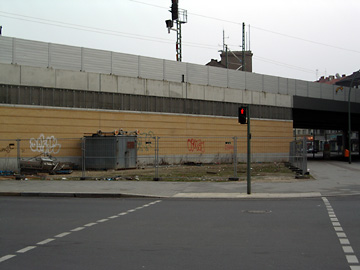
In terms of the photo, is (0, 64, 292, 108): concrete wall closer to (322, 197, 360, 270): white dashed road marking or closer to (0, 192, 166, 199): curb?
(0, 192, 166, 199): curb

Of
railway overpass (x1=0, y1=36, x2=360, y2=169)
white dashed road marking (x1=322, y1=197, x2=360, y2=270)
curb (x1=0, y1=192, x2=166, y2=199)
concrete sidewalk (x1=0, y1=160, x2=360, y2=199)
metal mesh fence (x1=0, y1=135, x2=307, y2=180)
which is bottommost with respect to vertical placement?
curb (x1=0, y1=192, x2=166, y2=199)

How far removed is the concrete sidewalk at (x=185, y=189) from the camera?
15508 mm

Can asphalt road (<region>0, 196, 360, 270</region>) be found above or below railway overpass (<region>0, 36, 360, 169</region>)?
below

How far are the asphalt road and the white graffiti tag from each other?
14999mm

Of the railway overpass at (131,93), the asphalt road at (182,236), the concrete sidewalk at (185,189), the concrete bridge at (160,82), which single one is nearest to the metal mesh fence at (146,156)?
the railway overpass at (131,93)

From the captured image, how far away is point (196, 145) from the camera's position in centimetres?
3450

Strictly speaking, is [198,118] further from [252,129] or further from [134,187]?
[134,187]

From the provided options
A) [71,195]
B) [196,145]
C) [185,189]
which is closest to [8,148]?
[71,195]

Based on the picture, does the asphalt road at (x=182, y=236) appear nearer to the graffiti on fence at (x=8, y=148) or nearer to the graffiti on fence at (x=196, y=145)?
the graffiti on fence at (x=8, y=148)

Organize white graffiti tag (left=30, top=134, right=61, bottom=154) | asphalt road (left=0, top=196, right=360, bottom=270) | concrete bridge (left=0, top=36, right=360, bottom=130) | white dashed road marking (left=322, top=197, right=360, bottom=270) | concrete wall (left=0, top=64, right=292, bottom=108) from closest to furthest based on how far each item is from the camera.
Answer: white dashed road marking (left=322, top=197, right=360, bottom=270) → asphalt road (left=0, top=196, right=360, bottom=270) → concrete wall (left=0, top=64, right=292, bottom=108) → concrete bridge (left=0, top=36, right=360, bottom=130) → white graffiti tag (left=30, top=134, right=61, bottom=154)

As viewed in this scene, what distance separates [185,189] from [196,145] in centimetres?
1734

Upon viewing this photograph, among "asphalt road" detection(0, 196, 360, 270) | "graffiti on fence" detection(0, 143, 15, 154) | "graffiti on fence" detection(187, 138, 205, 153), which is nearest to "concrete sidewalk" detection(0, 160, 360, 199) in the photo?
"asphalt road" detection(0, 196, 360, 270)

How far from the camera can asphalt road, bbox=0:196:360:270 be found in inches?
236

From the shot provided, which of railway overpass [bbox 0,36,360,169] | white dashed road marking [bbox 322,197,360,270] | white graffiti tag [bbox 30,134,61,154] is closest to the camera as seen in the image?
white dashed road marking [bbox 322,197,360,270]
